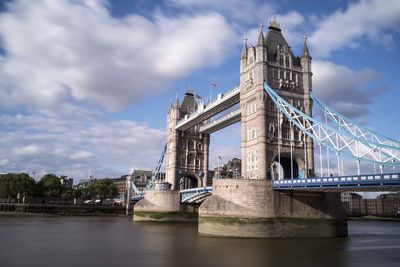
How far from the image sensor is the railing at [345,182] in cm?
2308

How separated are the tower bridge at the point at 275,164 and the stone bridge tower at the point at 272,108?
0.30 feet

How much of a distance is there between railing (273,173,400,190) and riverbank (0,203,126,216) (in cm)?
4963

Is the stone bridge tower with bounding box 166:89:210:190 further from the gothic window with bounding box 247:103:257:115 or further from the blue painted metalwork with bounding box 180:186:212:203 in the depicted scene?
the gothic window with bounding box 247:103:257:115

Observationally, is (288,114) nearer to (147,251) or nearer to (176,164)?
(147,251)

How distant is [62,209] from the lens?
69875 millimetres

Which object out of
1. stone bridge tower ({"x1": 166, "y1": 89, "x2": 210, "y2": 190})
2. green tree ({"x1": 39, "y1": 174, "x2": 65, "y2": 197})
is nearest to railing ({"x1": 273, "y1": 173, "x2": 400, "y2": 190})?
stone bridge tower ({"x1": 166, "y1": 89, "x2": 210, "y2": 190})

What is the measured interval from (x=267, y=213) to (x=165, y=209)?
24.7m

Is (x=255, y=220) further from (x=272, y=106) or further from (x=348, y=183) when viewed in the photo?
(x=272, y=106)

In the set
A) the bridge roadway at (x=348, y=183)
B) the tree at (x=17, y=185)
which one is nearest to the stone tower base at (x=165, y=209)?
the bridge roadway at (x=348, y=183)

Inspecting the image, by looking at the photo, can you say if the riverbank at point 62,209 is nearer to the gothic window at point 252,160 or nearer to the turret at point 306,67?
the gothic window at point 252,160

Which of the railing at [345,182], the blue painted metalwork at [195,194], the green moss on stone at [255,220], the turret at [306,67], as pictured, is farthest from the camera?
the blue painted metalwork at [195,194]

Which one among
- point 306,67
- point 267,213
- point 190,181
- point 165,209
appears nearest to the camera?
point 267,213

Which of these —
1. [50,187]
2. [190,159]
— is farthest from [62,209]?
[190,159]

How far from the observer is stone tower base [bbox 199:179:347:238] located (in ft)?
93.9
